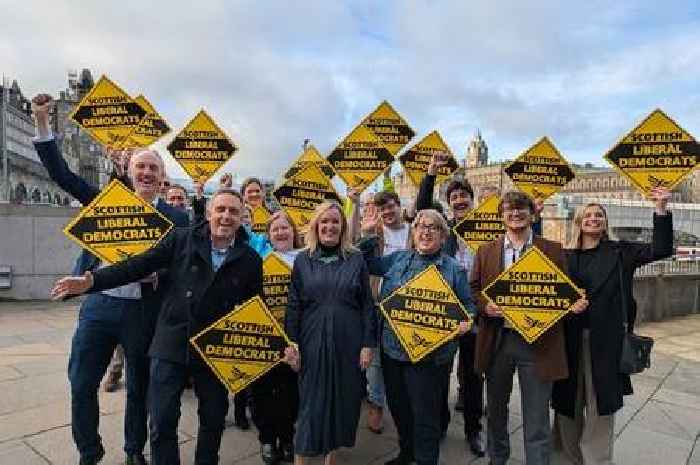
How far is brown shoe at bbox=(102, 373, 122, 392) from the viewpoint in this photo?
5.70 metres

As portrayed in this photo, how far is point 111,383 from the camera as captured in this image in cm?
572

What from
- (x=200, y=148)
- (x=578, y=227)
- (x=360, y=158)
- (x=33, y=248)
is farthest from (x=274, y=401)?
(x=33, y=248)

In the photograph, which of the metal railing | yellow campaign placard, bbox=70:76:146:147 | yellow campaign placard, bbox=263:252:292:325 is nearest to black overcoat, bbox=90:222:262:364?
yellow campaign placard, bbox=263:252:292:325

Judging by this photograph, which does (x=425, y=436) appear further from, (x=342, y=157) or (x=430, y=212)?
(x=342, y=157)

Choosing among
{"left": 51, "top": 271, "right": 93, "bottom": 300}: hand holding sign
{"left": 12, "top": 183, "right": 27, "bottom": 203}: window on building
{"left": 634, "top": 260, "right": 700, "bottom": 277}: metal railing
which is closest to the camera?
{"left": 51, "top": 271, "right": 93, "bottom": 300}: hand holding sign

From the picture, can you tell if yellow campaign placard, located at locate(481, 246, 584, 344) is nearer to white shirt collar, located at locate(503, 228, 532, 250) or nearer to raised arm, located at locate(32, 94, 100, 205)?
white shirt collar, located at locate(503, 228, 532, 250)

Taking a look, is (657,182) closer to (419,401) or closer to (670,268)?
(419,401)

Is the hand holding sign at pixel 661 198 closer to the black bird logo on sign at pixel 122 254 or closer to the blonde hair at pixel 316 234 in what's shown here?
the blonde hair at pixel 316 234

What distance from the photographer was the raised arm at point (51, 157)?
147 inches

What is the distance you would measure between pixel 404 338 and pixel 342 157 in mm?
2801

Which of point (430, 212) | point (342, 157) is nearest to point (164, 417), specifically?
point (430, 212)

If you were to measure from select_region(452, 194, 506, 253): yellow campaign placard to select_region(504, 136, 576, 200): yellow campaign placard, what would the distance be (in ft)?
2.90

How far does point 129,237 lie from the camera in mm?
3803

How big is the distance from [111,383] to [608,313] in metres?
4.94
